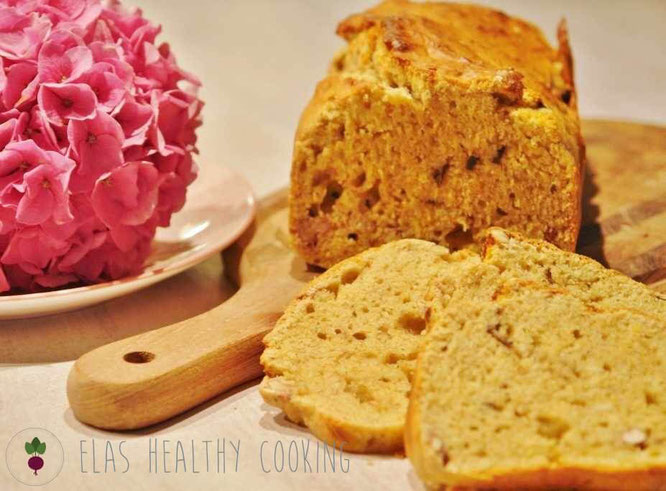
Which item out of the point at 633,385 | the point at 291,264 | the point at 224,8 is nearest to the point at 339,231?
the point at 291,264

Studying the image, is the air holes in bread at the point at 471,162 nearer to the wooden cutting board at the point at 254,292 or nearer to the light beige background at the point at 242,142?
the wooden cutting board at the point at 254,292

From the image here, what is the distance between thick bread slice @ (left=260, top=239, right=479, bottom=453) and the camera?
2701mm

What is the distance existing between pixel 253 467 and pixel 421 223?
1217 mm

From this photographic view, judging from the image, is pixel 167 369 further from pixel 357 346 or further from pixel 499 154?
pixel 499 154

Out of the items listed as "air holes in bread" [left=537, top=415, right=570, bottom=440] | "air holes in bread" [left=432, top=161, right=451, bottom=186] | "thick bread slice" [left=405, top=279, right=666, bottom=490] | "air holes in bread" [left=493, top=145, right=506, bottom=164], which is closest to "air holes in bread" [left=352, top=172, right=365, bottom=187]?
"air holes in bread" [left=432, top=161, right=451, bottom=186]

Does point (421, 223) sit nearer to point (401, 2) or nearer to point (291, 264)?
point (291, 264)

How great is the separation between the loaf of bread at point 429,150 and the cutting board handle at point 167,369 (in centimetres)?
52

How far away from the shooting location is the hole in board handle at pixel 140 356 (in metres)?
2.94

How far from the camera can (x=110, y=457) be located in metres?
2.74

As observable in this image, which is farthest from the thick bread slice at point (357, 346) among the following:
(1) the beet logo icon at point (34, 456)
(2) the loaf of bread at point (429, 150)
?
(1) the beet logo icon at point (34, 456)

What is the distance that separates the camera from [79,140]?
3.19 m

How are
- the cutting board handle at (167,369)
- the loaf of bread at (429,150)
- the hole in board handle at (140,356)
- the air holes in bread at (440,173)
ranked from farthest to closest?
1. the air holes in bread at (440,173)
2. the loaf of bread at (429,150)
3. the hole in board handle at (140,356)
4. the cutting board handle at (167,369)

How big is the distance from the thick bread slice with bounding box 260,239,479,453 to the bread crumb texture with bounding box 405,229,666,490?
179mm

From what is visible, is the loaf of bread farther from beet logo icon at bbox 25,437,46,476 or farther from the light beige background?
beet logo icon at bbox 25,437,46,476
